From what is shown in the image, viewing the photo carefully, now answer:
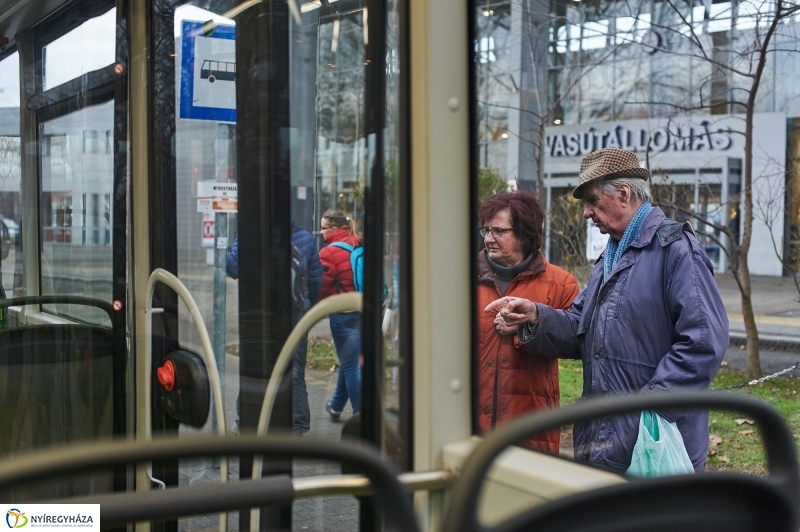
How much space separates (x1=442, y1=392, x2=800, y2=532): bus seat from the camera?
1031 millimetres

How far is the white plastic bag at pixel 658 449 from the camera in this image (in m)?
2.77

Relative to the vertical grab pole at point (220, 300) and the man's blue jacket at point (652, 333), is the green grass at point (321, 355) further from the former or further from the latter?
the man's blue jacket at point (652, 333)

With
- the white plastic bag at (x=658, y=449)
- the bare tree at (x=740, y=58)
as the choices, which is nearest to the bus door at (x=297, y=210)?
the white plastic bag at (x=658, y=449)

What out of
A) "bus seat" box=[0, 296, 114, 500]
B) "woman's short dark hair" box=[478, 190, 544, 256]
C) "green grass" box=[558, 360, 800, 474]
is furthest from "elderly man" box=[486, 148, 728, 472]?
"bus seat" box=[0, 296, 114, 500]

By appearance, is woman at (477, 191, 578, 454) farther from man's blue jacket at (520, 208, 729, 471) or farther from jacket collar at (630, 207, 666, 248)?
jacket collar at (630, 207, 666, 248)

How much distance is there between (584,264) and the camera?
862cm

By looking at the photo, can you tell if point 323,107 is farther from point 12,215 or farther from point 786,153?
point 786,153

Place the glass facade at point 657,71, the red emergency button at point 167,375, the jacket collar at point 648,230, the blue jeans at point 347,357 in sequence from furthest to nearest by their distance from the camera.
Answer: the glass facade at point 657,71 < the jacket collar at point 648,230 < the red emergency button at point 167,375 < the blue jeans at point 347,357

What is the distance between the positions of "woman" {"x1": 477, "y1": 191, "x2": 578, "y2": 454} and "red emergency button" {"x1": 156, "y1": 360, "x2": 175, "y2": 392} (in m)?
1.40

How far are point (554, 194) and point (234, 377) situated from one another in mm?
→ 9040

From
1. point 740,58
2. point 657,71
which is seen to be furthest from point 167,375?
point 657,71

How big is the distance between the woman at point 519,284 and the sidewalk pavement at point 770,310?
614cm

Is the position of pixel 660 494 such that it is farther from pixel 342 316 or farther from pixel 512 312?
pixel 512 312

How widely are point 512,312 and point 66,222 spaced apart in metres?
1.69
